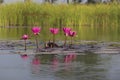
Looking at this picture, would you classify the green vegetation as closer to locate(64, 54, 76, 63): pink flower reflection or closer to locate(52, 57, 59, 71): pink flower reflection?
locate(64, 54, 76, 63): pink flower reflection

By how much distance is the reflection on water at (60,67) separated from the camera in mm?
8039

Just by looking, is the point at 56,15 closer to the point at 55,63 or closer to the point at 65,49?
the point at 65,49

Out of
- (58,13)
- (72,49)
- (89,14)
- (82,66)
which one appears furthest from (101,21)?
(82,66)

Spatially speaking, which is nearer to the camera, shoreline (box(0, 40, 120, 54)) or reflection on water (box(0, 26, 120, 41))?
shoreline (box(0, 40, 120, 54))

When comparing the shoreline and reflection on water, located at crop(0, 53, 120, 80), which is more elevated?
the shoreline

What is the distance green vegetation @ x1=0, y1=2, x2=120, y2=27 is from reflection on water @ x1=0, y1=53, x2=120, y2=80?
17.6m

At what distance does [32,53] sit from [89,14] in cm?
1874

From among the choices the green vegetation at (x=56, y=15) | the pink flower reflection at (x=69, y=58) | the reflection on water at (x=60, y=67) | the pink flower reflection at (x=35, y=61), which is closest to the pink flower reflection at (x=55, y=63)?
the reflection on water at (x=60, y=67)

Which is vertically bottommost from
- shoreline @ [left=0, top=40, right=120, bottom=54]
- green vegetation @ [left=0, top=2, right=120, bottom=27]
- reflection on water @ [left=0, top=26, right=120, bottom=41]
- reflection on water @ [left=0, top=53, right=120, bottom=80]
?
reflection on water @ [left=0, top=53, right=120, bottom=80]

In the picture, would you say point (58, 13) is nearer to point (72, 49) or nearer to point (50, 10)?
point (50, 10)

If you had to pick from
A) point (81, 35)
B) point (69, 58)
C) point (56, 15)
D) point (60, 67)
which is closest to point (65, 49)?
point (69, 58)

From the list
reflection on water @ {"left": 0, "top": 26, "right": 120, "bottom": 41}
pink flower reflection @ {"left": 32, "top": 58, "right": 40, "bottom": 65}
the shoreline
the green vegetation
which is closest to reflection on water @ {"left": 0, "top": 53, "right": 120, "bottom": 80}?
pink flower reflection @ {"left": 32, "top": 58, "right": 40, "bottom": 65}

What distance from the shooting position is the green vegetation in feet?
94.7

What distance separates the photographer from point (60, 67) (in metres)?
9.17
